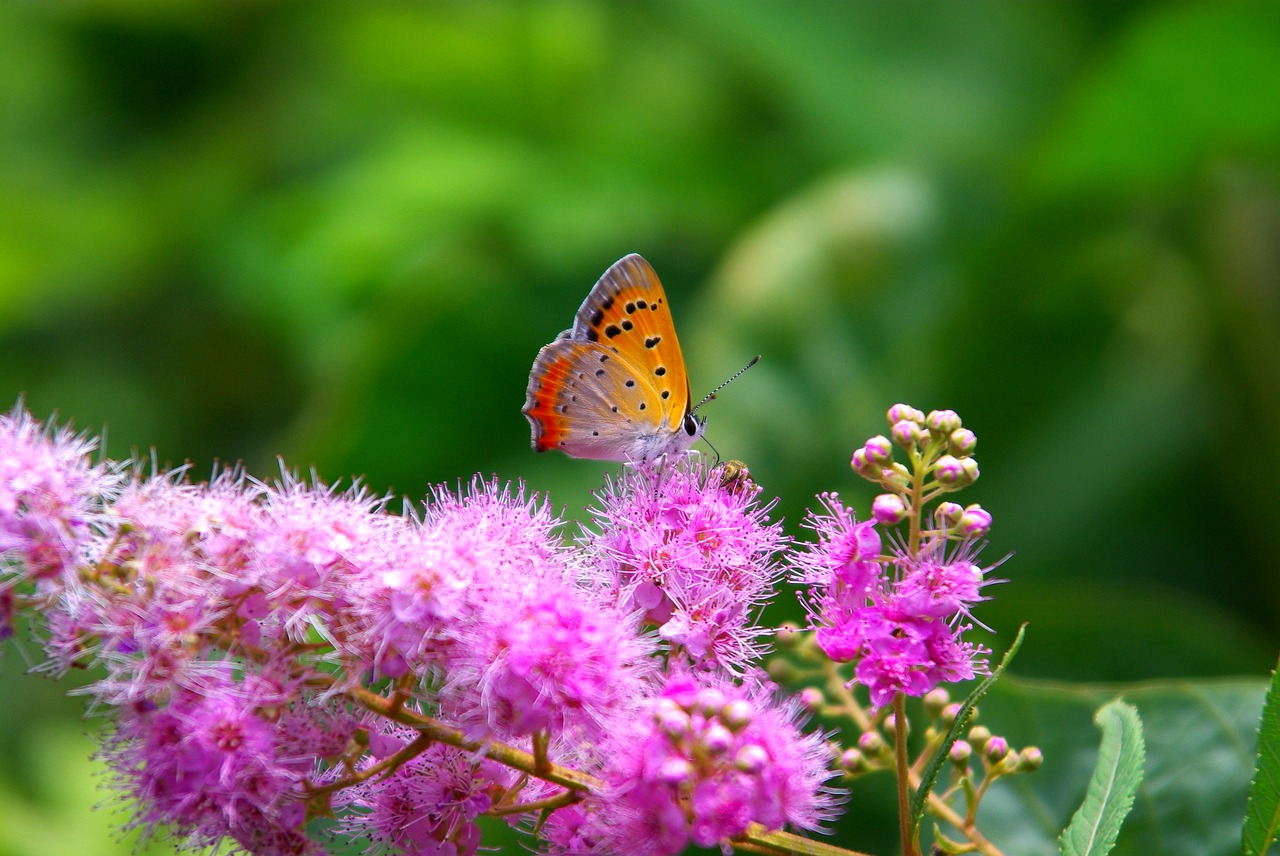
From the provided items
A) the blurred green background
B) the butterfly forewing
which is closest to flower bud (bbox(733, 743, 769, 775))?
the butterfly forewing

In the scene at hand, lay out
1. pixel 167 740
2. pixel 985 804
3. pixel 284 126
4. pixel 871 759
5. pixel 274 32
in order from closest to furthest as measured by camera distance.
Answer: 1. pixel 167 740
2. pixel 871 759
3. pixel 985 804
4. pixel 284 126
5. pixel 274 32

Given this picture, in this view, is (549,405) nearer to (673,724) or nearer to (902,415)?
(902,415)

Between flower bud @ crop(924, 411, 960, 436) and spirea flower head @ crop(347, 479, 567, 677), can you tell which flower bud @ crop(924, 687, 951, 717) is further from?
spirea flower head @ crop(347, 479, 567, 677)

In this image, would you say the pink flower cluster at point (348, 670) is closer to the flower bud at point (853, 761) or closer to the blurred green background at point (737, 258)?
the flower bud at point (853, 761)

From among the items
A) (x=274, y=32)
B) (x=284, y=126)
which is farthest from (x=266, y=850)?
(x=274, y=32)

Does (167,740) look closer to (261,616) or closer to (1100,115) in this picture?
(261,616)

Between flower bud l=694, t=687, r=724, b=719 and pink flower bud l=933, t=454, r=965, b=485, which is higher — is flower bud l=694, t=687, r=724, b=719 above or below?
below
